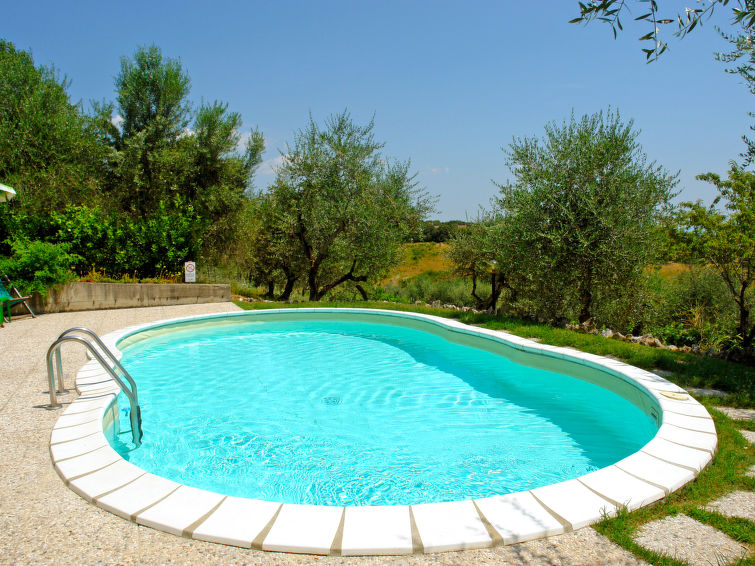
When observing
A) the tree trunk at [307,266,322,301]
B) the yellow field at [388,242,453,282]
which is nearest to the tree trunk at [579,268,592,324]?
the tree trunk at [307,266,322,301]

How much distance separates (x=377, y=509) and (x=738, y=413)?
3.75 m

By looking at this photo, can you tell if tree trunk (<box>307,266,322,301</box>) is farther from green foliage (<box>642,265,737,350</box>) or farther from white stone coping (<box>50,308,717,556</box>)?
white stone coping (<box>50,308,717,556</box>)

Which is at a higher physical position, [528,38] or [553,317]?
[528,38]

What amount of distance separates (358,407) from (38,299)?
28.3ft

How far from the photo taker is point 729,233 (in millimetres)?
7332

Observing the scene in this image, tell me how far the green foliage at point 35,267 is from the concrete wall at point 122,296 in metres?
0.37

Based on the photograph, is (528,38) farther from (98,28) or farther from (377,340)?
(98,28)

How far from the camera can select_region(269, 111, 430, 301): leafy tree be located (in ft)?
42.4

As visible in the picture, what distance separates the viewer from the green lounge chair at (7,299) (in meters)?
7.91

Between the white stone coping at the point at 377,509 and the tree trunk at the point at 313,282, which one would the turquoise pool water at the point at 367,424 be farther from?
the tree trunk at the point at 313,282

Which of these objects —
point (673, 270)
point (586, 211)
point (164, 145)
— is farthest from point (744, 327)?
point (164, 145)

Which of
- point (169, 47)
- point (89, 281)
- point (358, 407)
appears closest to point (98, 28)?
point (169, 47)

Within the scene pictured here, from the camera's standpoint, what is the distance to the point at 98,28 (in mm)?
11234

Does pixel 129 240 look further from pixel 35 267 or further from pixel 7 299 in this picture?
pixel 7 299
